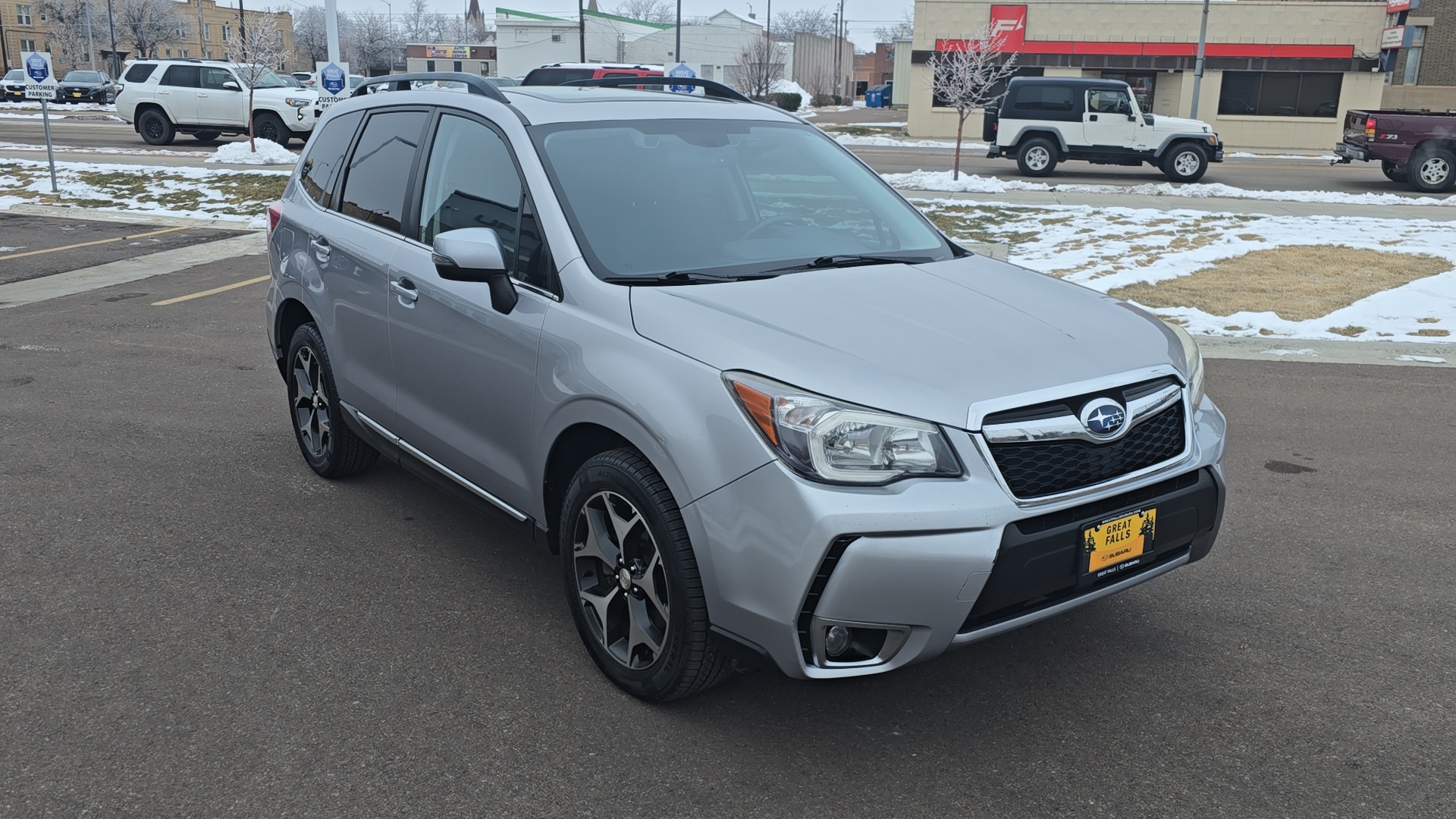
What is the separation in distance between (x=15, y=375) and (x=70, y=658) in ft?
15.0

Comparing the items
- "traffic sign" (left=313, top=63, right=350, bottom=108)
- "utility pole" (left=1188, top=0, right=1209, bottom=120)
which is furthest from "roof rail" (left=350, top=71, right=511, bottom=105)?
"utility pole" (left=1188, top=0, right=1209, bottom=120)

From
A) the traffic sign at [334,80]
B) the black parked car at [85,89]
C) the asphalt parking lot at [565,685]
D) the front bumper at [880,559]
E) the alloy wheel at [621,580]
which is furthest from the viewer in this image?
the black parked car at [85,89]

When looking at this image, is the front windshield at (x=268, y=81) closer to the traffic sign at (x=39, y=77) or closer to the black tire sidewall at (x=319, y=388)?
the traffic sign at (x=39, y=77)

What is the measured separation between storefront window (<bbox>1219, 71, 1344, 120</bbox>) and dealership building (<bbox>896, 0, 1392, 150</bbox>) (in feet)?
0.11

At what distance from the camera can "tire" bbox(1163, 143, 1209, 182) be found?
22656mm

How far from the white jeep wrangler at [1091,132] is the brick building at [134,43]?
59749mm

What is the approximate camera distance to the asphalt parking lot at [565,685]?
121 inches

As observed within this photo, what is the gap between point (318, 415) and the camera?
18.0ft

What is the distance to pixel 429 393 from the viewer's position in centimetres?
433

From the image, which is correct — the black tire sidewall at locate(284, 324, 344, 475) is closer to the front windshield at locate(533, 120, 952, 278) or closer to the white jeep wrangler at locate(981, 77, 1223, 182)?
the front windshield at locate(533, 120, 952, 278)

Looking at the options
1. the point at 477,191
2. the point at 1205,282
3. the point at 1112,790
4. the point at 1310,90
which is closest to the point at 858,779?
the point at 1112,790

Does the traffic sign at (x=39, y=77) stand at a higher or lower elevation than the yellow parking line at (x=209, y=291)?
higher

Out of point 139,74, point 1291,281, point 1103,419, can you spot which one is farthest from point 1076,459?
point 139,74

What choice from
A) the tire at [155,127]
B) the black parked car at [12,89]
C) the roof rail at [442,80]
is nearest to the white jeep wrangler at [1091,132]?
the tire at [155,127]
